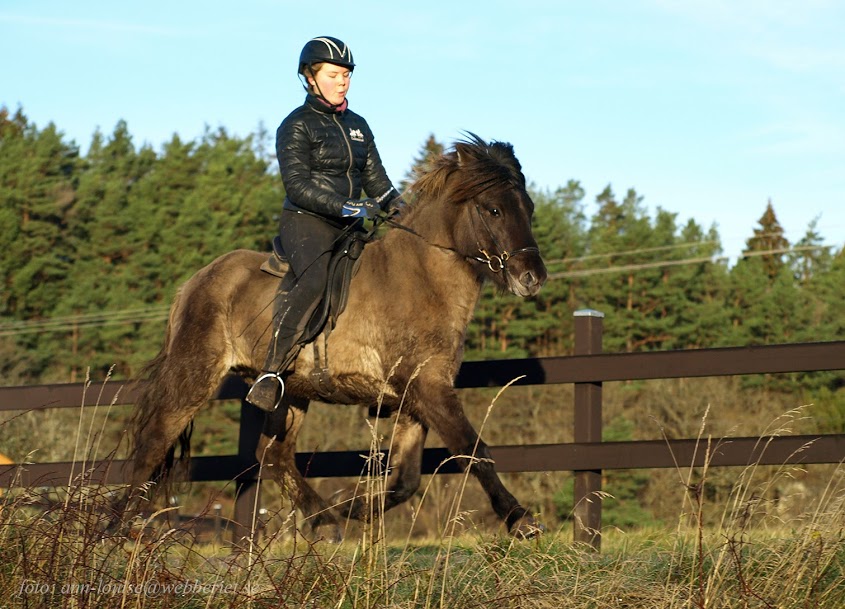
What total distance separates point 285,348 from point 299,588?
103 inches

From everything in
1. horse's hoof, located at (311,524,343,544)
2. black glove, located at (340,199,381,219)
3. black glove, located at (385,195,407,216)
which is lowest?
horse's hoof, located at (311,524,343,544)

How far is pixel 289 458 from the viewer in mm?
8047

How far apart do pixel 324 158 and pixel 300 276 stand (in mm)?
832

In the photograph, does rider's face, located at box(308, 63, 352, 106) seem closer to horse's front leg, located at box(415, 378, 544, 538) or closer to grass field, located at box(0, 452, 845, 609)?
horse's front leg, located at box(415, 378, 544, 538)

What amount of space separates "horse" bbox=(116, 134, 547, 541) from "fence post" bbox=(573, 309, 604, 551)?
0.86 meters

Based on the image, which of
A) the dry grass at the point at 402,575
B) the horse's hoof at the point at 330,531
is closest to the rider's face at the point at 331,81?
the horse's hoof at the point at 330,531

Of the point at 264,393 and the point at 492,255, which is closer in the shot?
the point at 492,255

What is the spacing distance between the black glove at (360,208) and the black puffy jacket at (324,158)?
0.08 metres

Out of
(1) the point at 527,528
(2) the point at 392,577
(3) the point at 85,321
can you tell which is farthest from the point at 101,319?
(2) the point at 392,577

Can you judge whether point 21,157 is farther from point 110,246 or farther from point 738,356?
point 738,356

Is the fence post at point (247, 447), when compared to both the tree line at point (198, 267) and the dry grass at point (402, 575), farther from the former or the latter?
the tree line at point (198, 267)

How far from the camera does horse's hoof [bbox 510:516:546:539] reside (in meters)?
5.73

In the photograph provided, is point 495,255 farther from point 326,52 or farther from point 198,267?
point 198,267

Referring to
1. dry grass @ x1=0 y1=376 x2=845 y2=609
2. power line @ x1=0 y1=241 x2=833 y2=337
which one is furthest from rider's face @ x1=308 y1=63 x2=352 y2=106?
power line @ x1=0 y1=241 x2=833 y2=337
